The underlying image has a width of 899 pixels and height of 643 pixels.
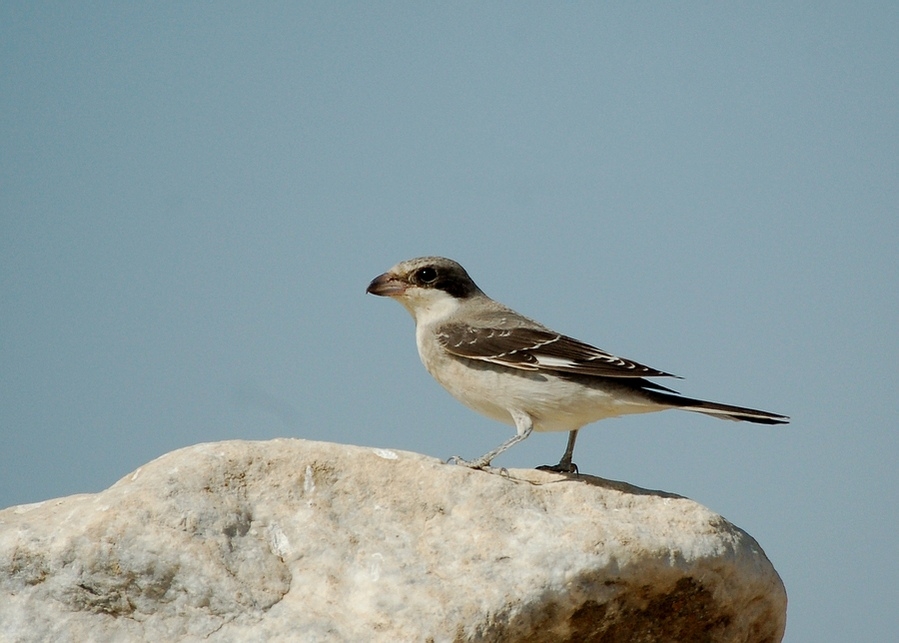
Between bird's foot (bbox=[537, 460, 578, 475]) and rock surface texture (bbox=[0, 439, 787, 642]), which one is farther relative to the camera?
bird's foot (bbox=[537, 460, 578, 475])

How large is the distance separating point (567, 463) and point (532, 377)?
33.3 inches

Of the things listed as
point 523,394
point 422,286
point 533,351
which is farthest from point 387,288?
point 523,394

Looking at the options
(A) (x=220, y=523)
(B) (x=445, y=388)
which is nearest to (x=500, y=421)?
(B) (x=445, y=388)

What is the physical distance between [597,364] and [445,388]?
4.99 feet

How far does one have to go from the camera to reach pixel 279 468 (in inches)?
289

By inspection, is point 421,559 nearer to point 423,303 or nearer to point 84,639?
point 84,639

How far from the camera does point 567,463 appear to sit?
9297mm

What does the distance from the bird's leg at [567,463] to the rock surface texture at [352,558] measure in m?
1.19

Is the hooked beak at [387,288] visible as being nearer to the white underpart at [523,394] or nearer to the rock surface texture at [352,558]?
the white underpart at [523,394]

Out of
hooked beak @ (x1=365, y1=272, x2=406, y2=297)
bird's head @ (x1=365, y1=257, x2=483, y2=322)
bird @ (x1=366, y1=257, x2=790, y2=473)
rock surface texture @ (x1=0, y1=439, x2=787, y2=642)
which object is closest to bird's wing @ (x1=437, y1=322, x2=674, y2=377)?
bird @ (x1=366, y1=257, x2=790, y2=473)

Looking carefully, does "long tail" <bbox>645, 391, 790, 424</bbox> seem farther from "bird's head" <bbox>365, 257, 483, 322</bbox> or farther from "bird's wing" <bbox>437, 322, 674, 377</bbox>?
"bird's head" <bbox>365, 257, 483, 322</bbox>

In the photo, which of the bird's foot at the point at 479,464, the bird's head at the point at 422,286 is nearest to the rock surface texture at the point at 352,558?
the bird's foot at the point at 479,464

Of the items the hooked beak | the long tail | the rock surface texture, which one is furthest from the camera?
the hooked beak

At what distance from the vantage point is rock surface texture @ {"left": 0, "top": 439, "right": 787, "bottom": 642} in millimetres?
6512
